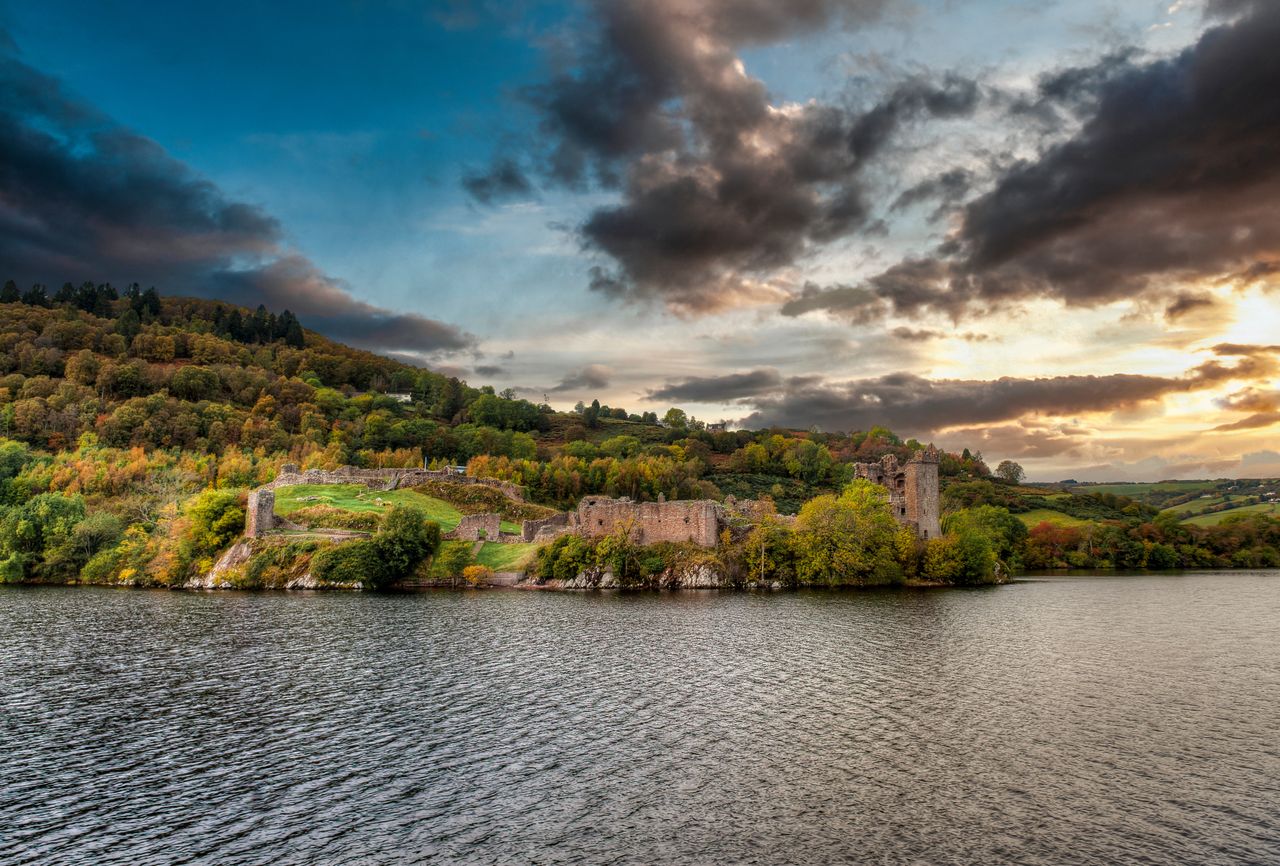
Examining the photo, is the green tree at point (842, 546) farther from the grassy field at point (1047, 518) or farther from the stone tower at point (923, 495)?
the grassy field at point (1047, 518)

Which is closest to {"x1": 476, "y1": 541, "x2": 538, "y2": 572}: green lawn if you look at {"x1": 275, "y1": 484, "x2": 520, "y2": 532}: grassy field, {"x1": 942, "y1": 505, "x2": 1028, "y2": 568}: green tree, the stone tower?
{"x1": 275, "y1": 484, "x2": 520, "y2": 532}: grassy field

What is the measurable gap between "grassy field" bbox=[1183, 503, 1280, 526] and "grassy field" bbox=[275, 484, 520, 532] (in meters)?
144

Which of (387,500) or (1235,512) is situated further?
(1235,512)

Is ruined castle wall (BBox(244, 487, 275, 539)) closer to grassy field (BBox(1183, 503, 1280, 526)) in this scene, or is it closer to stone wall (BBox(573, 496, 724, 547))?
stone wall (BBox(573, 496, 724, 547))

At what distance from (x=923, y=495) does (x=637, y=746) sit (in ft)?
238

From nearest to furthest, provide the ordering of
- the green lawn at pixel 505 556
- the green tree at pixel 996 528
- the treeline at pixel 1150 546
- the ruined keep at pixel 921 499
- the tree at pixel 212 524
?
the green lawn at pixel 505 556, the tree at pixel 212 524, the ruined keep at pixel 921 499, the green tree at pixel 996 528, the treeline at pixel 1150 546

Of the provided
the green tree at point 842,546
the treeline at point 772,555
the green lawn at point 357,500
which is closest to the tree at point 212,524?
the green lawn at point 357,500

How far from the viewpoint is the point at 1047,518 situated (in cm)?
14212

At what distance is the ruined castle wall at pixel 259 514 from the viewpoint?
74.6 meters

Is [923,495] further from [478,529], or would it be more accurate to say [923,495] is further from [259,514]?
[259,514]

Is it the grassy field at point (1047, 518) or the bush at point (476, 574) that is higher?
the grassy field at point (1047, 518)

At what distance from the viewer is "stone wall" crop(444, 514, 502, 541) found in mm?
79625

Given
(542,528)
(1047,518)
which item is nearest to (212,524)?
(542,528)

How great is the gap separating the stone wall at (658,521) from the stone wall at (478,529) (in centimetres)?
993
